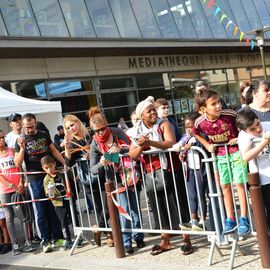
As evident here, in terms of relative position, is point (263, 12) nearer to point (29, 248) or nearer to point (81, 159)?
point (81, 159)

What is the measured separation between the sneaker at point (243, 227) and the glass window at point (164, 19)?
1475 cm

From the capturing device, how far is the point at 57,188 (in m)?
5.98

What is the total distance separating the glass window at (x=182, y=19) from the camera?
19.3 meters

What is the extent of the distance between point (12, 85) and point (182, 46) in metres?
7.42

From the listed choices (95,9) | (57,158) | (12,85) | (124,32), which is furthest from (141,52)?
(57,158)

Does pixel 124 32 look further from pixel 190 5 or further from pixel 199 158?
pixel 199 158

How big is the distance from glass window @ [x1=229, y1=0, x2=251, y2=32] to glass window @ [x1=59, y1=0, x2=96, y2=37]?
903 cm

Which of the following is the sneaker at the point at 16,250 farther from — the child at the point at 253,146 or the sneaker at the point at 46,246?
the child at the point at 253,146

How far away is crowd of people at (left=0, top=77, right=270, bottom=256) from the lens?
4.52 meters

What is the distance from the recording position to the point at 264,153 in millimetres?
4188

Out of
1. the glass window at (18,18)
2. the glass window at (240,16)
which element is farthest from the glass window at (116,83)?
the glass window at (240,16)

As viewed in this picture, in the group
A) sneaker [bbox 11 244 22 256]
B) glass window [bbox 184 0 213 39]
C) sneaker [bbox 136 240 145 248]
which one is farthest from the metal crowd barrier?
glass window [bbox 184 0 213 39]

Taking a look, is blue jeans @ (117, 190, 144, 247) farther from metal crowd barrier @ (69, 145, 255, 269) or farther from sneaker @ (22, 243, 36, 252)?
sneaker @ (22, 243, 36, 252)

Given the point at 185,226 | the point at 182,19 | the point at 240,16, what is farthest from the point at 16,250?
the point at 240,16
